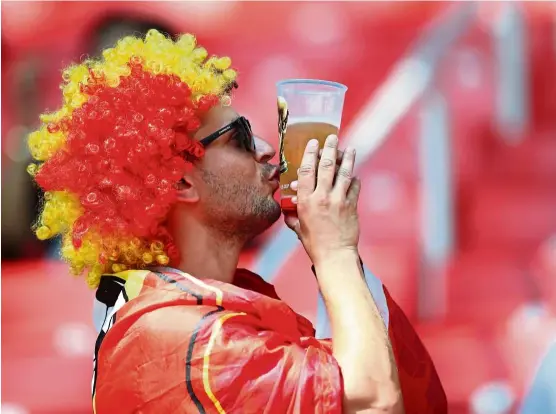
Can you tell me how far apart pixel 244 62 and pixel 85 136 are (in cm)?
169

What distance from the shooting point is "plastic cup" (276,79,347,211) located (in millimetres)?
1887

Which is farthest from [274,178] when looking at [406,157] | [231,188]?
[406,157]

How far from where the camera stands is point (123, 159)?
1.97 meters

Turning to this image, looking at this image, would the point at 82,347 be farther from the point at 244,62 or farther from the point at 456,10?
the point at 456,10

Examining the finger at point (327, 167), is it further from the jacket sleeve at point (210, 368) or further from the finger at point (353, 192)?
the jacket sleeve at point (210, 368)

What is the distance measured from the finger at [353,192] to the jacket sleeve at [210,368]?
1.10ft

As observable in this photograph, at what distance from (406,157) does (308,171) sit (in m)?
1.74

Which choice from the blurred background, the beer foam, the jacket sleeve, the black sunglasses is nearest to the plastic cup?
the beer foam

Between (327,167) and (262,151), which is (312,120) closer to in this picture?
(327,167)

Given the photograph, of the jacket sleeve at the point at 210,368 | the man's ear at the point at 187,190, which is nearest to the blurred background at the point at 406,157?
the man's ear at the point at 187,190

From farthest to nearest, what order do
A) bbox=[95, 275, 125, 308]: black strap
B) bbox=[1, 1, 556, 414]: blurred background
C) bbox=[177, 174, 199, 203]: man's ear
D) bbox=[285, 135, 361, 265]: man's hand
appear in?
bbox=[1, 1, 556, 414]: blurred background < bbox=[177, 174, 199, 203]: man's ear < bbox=[95, 275, 125, 308]: black strap < bbox=[285, 135, 361, 265]: man's hand

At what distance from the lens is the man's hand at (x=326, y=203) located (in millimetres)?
1792

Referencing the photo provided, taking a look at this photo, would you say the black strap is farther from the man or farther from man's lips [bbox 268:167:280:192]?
man's lips [bbox 268:167:280:192]

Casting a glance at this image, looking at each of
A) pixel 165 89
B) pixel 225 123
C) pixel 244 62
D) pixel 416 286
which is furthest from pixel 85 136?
pixel 416 286
